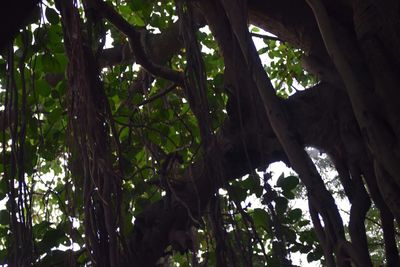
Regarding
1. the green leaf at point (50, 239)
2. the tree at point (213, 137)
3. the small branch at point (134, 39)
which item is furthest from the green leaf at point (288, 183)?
the green leaf at point (50, 239)

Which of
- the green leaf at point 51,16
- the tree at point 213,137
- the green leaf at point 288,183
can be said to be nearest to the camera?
Result: the tree at point 213,137

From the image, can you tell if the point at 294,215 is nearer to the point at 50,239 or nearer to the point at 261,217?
the point at 261,217

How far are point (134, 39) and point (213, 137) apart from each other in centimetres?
54

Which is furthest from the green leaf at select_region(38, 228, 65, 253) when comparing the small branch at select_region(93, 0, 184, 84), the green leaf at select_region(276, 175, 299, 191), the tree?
the green leaf at select_region(276, 175, 299, 191)

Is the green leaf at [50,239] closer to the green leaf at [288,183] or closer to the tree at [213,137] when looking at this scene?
the tree at [213,137]

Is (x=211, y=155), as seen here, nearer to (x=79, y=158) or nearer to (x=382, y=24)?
(x=79, y=158)

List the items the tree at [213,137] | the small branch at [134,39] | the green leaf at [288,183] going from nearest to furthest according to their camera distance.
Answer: the tree at [213,137], the small branch at [134,39], the green leaf at [288,183]

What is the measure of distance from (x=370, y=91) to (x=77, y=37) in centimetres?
74

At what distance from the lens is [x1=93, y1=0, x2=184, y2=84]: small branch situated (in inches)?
57.6

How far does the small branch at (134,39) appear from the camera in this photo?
1464 mm

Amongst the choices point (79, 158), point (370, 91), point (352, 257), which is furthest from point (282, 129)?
point (79, 158)

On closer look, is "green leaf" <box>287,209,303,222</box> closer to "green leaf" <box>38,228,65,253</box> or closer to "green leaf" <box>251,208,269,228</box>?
"green leaf" <box>251,208,269,228</box>

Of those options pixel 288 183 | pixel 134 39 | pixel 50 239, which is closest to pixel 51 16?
pixel 134 39

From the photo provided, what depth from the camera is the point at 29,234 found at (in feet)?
3.80
